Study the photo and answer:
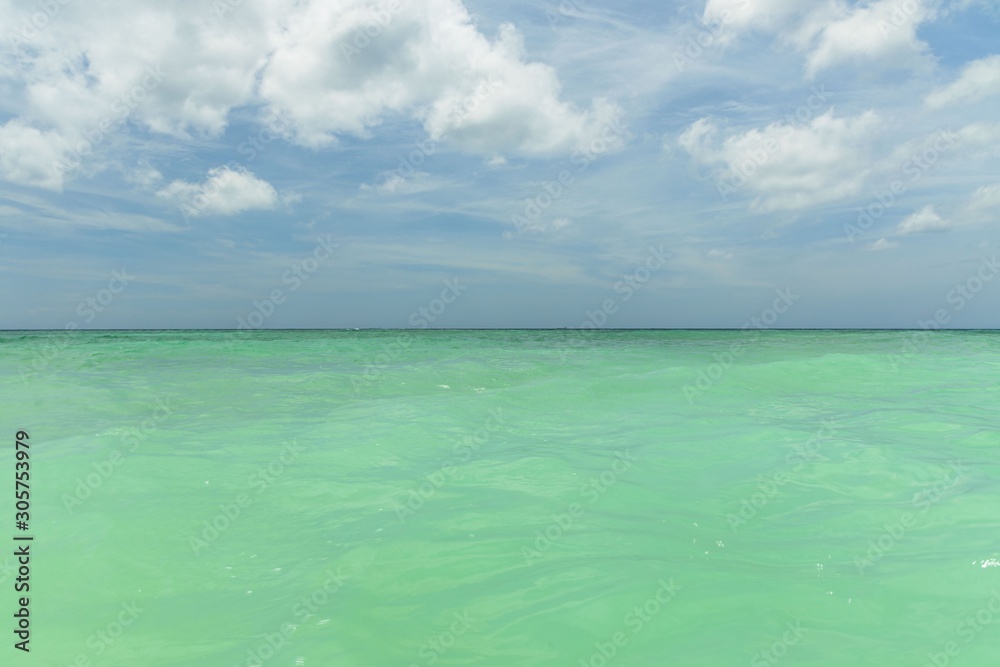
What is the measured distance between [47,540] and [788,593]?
4.95 metres

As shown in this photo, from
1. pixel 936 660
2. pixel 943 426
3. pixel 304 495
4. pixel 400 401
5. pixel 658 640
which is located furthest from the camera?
pixel 400 401

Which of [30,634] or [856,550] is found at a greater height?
[856,550]

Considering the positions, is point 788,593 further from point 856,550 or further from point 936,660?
point 856,550

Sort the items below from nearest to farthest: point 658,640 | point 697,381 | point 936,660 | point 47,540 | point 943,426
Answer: point 936,660 < point 658,640 < point 47,540 < point 943,426 < point 697,381

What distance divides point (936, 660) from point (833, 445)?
171 inches

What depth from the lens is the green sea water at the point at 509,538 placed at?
3.00 m

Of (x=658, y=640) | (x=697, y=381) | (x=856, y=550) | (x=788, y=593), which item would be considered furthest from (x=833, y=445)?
(x=697, y=381)

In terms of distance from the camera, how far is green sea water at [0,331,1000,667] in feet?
9.86

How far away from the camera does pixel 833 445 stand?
6793 mm

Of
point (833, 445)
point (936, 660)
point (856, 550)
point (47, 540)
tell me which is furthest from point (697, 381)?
point (47, 540)

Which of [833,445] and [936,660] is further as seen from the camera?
[833,445]

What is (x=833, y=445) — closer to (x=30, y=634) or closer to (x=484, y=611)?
(x=484, y=611)

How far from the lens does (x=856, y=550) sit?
396 centimetres

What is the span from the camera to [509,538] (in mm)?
4230
